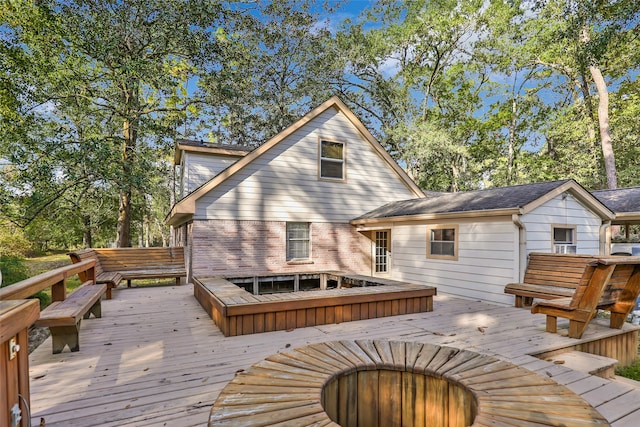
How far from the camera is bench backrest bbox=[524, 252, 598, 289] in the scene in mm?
6305

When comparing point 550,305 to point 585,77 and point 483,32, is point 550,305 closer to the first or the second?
point 483,32

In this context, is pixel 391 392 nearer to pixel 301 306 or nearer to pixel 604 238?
pixel 301 306

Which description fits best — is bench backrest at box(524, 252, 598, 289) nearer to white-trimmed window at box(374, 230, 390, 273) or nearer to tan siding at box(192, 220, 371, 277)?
white-trimmed window at box(374, 230, 390, 273)

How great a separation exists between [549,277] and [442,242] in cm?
264

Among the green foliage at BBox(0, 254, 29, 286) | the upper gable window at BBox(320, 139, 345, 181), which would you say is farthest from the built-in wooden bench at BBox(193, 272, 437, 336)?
the green foliage at BBox(0, 254, 29, 286)

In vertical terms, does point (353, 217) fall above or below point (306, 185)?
below

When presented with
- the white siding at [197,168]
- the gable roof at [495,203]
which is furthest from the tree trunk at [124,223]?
the gable roof at [495,203]

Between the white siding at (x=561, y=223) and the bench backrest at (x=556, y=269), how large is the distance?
15.2 inches

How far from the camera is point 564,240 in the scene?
27.1ft

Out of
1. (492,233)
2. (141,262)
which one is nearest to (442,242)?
(492,233)

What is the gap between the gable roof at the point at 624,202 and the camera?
37.8 ft

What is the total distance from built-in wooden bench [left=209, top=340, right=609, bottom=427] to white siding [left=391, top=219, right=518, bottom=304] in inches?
224

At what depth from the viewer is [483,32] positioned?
20.5 metres

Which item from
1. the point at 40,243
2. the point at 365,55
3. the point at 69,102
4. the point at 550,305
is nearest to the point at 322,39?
the point at 365,55
